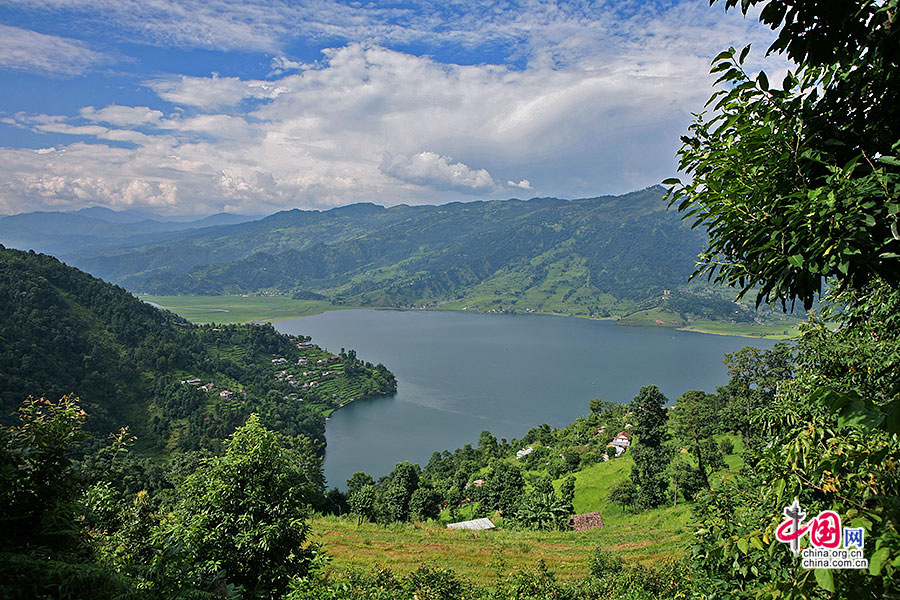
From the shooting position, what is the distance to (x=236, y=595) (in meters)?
4.65

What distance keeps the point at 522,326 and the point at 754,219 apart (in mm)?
183786

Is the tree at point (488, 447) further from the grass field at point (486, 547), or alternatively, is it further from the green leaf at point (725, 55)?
the green leaf at point (725, 55)

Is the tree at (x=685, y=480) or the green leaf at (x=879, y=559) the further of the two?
the tree at (x=685, y=480)

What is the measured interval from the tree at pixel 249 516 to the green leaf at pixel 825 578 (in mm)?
7260

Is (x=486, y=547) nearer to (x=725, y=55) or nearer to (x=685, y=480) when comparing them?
(x=685, y=480)

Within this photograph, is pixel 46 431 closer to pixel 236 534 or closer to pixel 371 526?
pixel 236 534

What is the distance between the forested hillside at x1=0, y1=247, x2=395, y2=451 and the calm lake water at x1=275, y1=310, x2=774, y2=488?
994 cm

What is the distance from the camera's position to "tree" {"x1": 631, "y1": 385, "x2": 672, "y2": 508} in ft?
92.0

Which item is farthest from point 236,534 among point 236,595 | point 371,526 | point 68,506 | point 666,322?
point 666,322

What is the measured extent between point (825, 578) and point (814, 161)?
1823 mm

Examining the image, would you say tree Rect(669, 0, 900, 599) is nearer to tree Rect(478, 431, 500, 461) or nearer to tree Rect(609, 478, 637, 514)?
tree Rect(609, 478, 637, 514)

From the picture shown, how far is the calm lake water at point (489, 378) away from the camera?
76250 mm

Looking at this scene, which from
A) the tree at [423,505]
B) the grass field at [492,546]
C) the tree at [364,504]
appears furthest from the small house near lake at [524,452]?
the grass field at [492,546]

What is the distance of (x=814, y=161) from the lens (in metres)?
2.13
